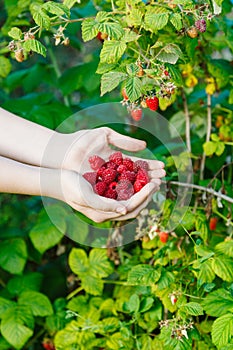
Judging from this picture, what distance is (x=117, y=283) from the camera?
1968mm

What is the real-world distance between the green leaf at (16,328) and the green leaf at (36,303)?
0.04 m

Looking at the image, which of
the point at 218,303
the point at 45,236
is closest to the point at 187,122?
the point at 45,236

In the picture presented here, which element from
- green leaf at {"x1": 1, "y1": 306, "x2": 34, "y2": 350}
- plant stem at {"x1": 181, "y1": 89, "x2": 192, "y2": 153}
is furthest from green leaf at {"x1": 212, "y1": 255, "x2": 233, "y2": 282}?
green leaf at {"x1": 1, "y1": 306, "x2": 34, "y2": 350}

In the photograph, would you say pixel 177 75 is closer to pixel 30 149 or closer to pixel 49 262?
pixel 30 149

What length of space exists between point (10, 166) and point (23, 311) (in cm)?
74

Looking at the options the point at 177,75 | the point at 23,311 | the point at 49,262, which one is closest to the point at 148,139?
the point at 177,75

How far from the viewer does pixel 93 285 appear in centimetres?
190

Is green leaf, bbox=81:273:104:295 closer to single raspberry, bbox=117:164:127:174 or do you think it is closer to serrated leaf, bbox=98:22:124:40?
single raspberry, bbox=117:164:127:174

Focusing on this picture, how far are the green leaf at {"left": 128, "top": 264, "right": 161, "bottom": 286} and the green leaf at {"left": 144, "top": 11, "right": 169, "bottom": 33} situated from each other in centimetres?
58

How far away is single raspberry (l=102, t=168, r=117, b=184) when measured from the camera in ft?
4.49

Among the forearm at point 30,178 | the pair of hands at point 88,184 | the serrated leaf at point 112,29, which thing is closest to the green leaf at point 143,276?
the pair of hands at point 88,184

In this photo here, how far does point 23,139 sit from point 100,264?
565 millimetres

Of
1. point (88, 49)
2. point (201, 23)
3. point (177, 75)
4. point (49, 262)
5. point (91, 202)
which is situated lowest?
point (49, 262)

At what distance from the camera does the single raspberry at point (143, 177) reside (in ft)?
4.53
